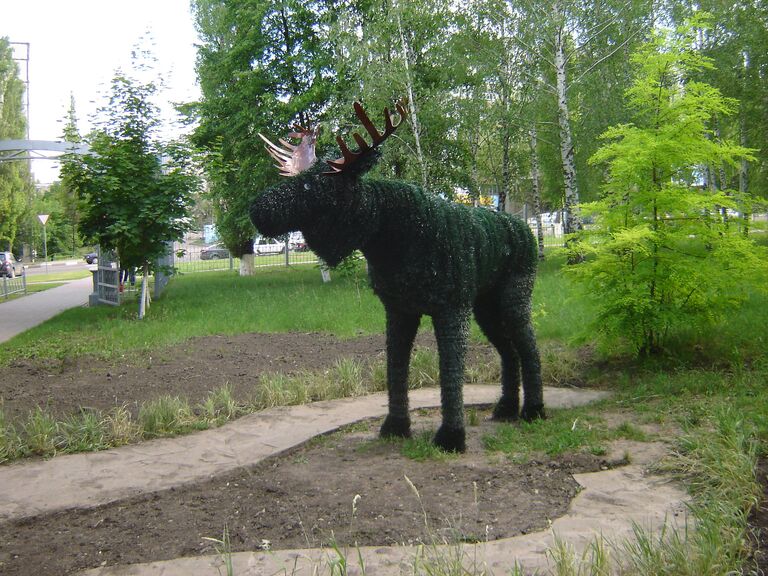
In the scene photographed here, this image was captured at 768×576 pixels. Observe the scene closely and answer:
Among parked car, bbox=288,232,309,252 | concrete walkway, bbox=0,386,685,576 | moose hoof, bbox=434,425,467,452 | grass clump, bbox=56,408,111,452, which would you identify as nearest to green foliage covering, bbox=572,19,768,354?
concrete walkway, bbox=0,386,685,576

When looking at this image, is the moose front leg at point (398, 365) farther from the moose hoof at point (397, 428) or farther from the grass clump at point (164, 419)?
the grass clump at point (164, 419)

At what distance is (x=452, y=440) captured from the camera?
423cm

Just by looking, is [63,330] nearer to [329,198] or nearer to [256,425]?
[256,425]

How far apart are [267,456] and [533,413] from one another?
2.17m

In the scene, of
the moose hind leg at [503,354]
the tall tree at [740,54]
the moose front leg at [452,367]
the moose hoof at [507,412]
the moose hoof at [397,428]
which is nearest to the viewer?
the moose front leg at [452,367]

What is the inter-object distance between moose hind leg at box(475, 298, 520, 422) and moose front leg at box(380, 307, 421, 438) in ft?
2.41

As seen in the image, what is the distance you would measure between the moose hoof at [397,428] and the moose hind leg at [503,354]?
929 millimetres

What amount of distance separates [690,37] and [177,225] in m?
9.20

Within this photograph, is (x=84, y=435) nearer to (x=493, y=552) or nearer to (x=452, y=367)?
(x=452, y=367)

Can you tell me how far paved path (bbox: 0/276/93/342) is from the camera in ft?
38.6

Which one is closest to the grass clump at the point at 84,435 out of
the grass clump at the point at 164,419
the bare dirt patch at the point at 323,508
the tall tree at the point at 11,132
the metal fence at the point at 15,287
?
the grass clump at the point at 164,419

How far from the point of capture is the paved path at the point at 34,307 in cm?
1177

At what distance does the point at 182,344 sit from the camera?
8.64 m

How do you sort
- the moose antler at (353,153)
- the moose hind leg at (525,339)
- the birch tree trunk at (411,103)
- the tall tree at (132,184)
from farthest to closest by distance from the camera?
the birch tree trunk at (411,103) < the tall tree at (132,184) < the moose hind leg at (525,339) < the moose antler at (353,153)
